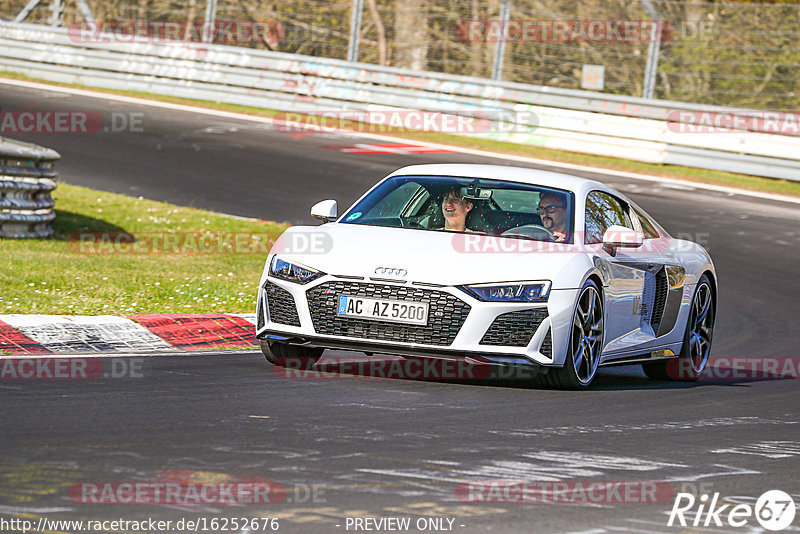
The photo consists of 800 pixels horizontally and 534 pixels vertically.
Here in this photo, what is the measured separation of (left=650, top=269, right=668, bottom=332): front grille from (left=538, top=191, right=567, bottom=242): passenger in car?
1.01 m

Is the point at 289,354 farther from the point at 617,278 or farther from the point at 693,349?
the point at 693,349

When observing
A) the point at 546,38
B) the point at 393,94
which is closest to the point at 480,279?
the point at 393,94

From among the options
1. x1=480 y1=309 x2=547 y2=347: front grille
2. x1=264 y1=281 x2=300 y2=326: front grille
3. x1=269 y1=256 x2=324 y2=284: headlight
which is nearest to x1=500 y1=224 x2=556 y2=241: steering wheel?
x1=480 y1=309 x2=547 y2=347: front grille

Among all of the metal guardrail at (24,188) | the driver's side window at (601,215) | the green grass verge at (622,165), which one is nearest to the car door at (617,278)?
the driver's side window at (601,215)

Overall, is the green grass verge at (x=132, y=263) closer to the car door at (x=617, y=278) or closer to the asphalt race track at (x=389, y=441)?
the asphalt race track at (x=389, y=441)

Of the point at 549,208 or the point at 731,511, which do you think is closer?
the point at 731,511

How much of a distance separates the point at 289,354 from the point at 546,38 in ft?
58.0

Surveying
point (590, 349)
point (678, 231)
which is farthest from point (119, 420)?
point (678, 231)

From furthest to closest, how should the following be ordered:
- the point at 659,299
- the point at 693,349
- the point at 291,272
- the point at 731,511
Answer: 1. the point at 693,349
2. the point at 659,299
3. the point at 291,272
4. the point at 731,511

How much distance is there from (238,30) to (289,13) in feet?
3.93

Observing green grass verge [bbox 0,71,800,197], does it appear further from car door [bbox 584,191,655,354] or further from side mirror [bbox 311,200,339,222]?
side mirror [bbox 311,200,339,222]

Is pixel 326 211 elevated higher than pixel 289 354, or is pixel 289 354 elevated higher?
pixel 326 211

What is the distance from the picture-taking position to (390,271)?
757 cm

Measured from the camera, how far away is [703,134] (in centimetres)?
2227
